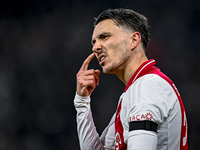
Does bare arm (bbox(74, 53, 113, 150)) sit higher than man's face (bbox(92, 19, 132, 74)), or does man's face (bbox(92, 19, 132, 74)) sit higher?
man's face (bbox(92, 19, 132, 74))

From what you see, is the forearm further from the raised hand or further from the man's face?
the man's face

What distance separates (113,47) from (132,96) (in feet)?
1.17

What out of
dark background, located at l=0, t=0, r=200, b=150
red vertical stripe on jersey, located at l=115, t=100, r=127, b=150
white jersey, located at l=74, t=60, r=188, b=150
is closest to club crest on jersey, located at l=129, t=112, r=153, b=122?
white jersey, located at l=74, t=60, r=188, b=150

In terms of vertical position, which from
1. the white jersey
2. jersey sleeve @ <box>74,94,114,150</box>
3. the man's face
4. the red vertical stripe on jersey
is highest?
the man's face

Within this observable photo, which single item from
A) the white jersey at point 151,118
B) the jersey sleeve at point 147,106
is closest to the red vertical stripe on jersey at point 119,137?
the white jersey at point 151,118

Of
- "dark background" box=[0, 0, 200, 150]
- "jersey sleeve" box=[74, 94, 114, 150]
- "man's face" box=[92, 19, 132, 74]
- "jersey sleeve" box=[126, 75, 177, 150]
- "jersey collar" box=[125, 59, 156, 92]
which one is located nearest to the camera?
"jersey sleeve" box=[126, 75, 177, 150]

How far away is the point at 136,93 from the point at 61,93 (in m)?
2.36

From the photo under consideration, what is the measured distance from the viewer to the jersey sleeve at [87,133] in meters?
1.15

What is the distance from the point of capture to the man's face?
99cm

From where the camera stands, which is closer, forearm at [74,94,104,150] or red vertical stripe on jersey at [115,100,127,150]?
red vertical stripe on jersey at [115,100,127,150]

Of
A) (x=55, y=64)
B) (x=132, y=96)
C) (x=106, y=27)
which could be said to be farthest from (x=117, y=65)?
(x=55, y=64)

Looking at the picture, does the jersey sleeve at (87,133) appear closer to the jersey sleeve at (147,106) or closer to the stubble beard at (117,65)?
the stubble beard at (117,65)

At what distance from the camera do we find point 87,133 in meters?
1.16

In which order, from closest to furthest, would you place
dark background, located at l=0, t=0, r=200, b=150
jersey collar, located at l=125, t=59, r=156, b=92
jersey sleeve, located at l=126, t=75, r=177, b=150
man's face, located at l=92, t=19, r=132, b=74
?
1. jersey sleeve, located at l=126, t=75, r=177, b=150
2. jersey collar, located at l=125, t=59, r=156, b=92
3. man's face, located at l=92, t=19, r=132, b=74
4. dark background, located at l=0, t=0, r=200, b=150
